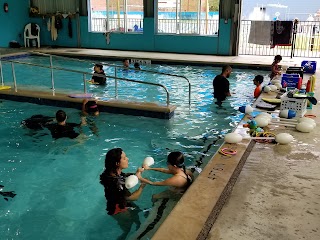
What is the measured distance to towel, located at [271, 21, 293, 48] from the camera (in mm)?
14406

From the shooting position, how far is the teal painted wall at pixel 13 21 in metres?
17.1

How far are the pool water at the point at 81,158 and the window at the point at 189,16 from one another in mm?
7472

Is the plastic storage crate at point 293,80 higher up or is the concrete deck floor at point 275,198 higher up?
the plastic storage crate at point 293,80

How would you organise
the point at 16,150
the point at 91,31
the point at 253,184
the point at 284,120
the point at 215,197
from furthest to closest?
1. the point at 91,31
2. the point at 16,150
3. the point at 284,120
4. the point at 253,184
5. the point at 215,197

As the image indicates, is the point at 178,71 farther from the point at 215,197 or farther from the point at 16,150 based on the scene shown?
the point at 215,197

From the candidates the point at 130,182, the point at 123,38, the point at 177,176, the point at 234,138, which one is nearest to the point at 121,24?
the point at 123,38

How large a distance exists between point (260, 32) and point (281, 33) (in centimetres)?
85

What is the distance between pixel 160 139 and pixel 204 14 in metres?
10.8

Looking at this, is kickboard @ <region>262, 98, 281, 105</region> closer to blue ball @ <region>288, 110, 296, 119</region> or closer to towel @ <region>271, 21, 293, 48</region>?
blue ball @ <region>288, 110, 296, 119</region>

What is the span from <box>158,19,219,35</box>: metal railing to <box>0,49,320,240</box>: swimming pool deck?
38.8 feet

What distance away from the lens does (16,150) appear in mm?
5973

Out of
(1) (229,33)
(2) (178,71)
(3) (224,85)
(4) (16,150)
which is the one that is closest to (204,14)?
(1) (229,33)

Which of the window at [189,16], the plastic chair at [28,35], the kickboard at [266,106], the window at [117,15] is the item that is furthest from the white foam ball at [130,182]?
the plastic chair at [28,35]

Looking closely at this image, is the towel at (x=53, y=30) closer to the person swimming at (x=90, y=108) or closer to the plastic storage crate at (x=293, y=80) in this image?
the person swimming at (x=90, y=108)
